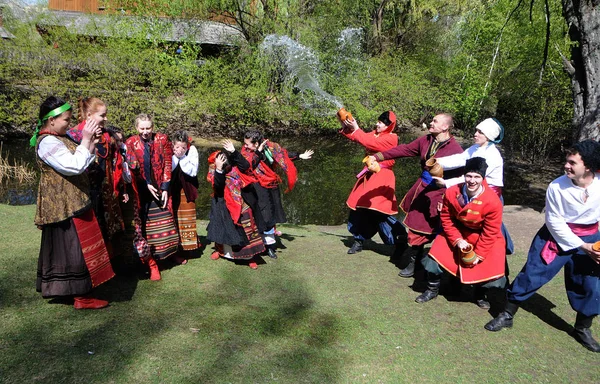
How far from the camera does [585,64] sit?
6.31 meters

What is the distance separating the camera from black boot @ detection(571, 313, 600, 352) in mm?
3639

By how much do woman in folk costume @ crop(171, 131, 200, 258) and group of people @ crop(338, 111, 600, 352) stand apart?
194 centimetres

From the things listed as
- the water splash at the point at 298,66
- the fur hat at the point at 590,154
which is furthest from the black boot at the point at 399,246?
the water splash at the point at 298,66

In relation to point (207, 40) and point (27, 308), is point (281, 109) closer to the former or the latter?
point (207, 40)

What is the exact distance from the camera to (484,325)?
3938mm

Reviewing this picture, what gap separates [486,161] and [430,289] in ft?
4.46

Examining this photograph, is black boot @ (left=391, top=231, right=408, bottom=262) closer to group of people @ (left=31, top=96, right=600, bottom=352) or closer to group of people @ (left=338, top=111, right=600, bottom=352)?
group of people @ (left=31, top=96, right=600, bottom=352)

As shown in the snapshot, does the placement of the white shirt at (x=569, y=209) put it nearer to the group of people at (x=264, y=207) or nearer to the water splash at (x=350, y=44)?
the group of people at (x=264, y=207)

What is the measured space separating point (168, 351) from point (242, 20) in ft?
59.0

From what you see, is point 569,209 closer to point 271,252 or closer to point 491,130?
point 491,130

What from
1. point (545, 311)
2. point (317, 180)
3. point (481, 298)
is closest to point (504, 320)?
point (481, 298)

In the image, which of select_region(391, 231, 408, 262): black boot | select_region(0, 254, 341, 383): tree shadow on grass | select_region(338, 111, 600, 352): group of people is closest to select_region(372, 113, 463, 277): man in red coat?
select_region(338, 111, 600, 352): group of people

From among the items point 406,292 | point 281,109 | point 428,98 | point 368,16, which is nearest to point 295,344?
point 406,292

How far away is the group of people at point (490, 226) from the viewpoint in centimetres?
350
